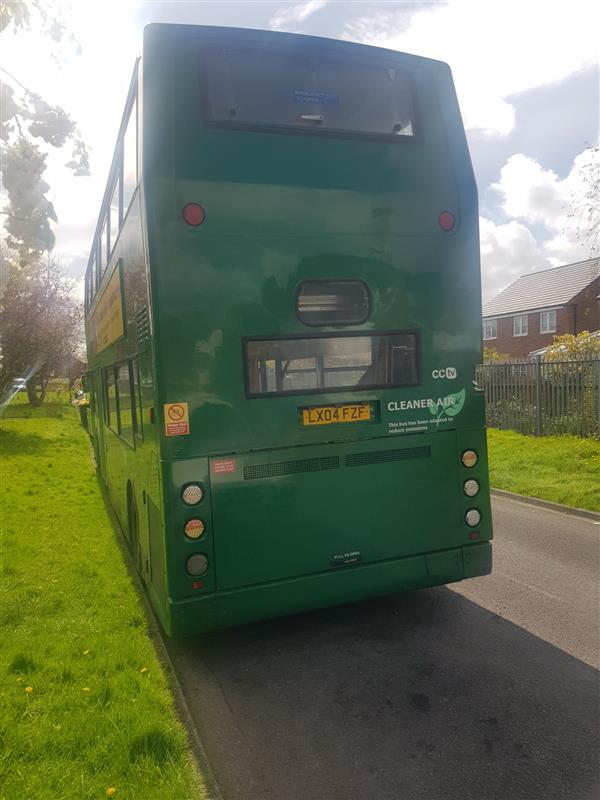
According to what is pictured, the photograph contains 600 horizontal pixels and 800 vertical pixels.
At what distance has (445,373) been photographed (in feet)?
16.1

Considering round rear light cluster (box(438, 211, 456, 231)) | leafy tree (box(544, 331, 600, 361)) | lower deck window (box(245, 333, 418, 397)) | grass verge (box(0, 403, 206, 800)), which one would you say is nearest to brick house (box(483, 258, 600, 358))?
leafy tree (box(544, 331, 600, 361))

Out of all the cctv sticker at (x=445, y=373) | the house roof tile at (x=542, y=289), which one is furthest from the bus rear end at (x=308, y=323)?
the house roof tile at (x=542, y=289)

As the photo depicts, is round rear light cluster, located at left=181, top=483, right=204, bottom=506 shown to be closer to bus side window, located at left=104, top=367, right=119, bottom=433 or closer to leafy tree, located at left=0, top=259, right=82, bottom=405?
bus side window, located at left=104, top=367, right=119, bottom=433

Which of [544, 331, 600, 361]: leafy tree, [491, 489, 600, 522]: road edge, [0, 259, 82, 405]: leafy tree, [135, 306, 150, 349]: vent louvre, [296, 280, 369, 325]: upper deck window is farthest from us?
[0, 259, 82, 405]: leafy tree

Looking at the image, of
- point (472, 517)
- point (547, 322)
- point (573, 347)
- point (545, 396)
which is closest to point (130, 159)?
point (472, 517)

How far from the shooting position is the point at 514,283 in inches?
1833

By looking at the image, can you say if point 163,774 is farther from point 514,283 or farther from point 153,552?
point 514,283

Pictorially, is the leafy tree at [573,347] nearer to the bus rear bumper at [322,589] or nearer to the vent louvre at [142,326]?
the bus rear bumper at [322,589]

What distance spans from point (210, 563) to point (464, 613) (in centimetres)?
242

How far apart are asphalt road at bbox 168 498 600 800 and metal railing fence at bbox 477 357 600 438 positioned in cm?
706

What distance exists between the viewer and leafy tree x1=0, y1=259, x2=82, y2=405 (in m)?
25.4

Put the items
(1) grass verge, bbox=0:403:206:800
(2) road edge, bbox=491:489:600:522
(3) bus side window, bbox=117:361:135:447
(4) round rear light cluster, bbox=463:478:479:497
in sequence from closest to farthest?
(1) grass verge, bbox=0:403:206:800
(4) round rear light cluster, bbox=463:478:479:497
(3) bus side window, bbox=117:361:135:447
(2) road edge, bbox=491:489:600:522

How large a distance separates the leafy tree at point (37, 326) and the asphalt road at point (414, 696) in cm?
2020

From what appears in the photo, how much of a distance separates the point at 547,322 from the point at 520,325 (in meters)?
2.62
